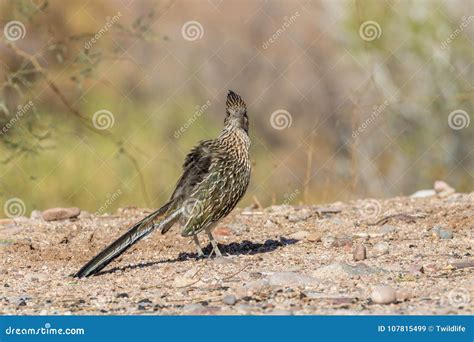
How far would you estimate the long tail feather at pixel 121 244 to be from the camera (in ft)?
25.8

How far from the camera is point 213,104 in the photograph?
15211mm

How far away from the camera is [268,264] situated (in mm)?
8016

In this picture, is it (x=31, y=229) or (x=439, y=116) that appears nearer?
(x=31, y=229)

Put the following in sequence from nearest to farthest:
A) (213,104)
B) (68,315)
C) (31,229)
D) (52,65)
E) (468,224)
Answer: (68,315) < (468,224) < (31,229) < (52,65) < (213,104)

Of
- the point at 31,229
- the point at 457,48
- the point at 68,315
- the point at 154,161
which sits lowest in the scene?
the point at 68,315

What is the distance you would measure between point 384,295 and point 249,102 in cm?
914

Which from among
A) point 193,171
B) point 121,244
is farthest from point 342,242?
point 121,244

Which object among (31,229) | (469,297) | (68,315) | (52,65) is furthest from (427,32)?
(68,315)

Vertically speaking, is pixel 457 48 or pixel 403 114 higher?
pixel 457 48

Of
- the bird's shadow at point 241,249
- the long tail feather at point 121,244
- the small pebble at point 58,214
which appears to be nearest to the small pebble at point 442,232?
the bird's shadow at point 241,249

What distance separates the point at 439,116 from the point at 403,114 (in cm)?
46

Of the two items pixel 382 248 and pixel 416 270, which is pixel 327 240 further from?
pixel 416 270

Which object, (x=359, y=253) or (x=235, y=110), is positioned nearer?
(x=359, y=253)

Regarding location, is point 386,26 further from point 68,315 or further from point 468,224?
point 68,315
